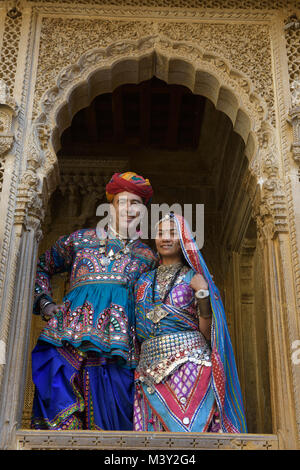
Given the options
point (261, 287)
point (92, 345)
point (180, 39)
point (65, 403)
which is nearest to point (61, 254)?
point (92, 345)

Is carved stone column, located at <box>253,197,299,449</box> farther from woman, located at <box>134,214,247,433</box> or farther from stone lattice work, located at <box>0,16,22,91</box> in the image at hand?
stone lattice work, located at <box>0,16,22,91</box>

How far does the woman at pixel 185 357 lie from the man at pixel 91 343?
0.41 ft

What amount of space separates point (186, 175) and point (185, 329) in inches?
123

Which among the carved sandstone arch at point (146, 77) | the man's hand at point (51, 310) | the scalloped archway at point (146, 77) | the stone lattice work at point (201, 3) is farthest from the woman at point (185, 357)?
the stone lattice work at point (201, 3)

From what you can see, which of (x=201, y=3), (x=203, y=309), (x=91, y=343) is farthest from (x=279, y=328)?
(x=201, y=3)

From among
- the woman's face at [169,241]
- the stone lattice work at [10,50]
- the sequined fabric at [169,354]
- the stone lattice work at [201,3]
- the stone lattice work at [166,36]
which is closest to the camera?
the sequined fabric at [169,354]

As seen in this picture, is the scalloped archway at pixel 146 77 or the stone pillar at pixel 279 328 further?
the scalloped archway at pixel 146 77

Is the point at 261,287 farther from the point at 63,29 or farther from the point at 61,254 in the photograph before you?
the point at 63,29

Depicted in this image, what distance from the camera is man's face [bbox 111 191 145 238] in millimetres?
5000

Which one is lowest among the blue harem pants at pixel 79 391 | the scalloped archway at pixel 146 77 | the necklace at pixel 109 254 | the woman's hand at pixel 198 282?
the blue harem pants at pixel 79 391

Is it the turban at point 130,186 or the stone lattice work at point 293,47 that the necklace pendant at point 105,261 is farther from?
the stone lattice work at point 293,47

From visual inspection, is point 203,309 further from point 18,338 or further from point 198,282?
point 18,338

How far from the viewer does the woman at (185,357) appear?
14.0 ft

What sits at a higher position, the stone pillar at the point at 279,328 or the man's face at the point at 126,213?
the man's face at the point at 126,213
